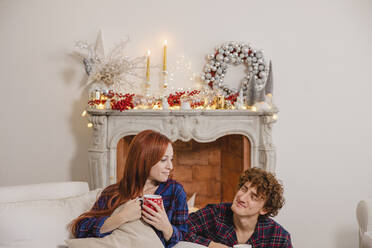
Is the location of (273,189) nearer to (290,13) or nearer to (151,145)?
(151,145)

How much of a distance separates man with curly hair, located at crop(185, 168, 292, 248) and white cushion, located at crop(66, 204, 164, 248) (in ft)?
1.09

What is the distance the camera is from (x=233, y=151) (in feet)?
10.4

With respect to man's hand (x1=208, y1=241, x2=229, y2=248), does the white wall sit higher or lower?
higher

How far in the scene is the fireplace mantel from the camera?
2.67 m

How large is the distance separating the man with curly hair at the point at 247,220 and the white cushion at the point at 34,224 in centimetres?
57

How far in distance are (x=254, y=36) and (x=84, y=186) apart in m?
2.12

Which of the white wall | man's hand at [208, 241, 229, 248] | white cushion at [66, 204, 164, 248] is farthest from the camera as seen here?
the white wall

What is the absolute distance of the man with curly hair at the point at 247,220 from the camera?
1.59 metres

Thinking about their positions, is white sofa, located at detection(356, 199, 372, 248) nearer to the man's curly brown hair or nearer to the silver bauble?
the man's curly brown hair

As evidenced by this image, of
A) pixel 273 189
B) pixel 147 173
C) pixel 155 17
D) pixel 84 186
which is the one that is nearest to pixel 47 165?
pixel 84 186

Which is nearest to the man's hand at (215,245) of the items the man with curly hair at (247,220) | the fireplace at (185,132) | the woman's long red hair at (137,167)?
the man with curly hair at (247,220)

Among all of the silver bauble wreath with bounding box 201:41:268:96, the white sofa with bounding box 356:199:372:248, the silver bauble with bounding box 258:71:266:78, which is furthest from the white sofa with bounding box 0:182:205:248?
the silver bauble with bounding box 258:71:266:78

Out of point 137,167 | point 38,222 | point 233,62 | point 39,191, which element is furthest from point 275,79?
point 38,222

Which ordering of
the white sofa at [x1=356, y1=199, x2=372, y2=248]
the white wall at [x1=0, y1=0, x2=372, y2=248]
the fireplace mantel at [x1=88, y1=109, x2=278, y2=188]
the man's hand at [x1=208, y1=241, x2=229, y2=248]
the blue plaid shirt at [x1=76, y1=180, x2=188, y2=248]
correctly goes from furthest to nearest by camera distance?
the white wall at [x1=0, y1=0, x2=372, y2=248] < the fireplace mantel at [x1=88, y1=109, x2=278, y2=188] < the white sofa at [x1=356, y1=199, x2=372, y2=248] < the man's hand at [x1=208, y1=241, x2=229, y2=248] < the blue plaid shirt at [x1=76, y1=180, x2=188, y2=248]
